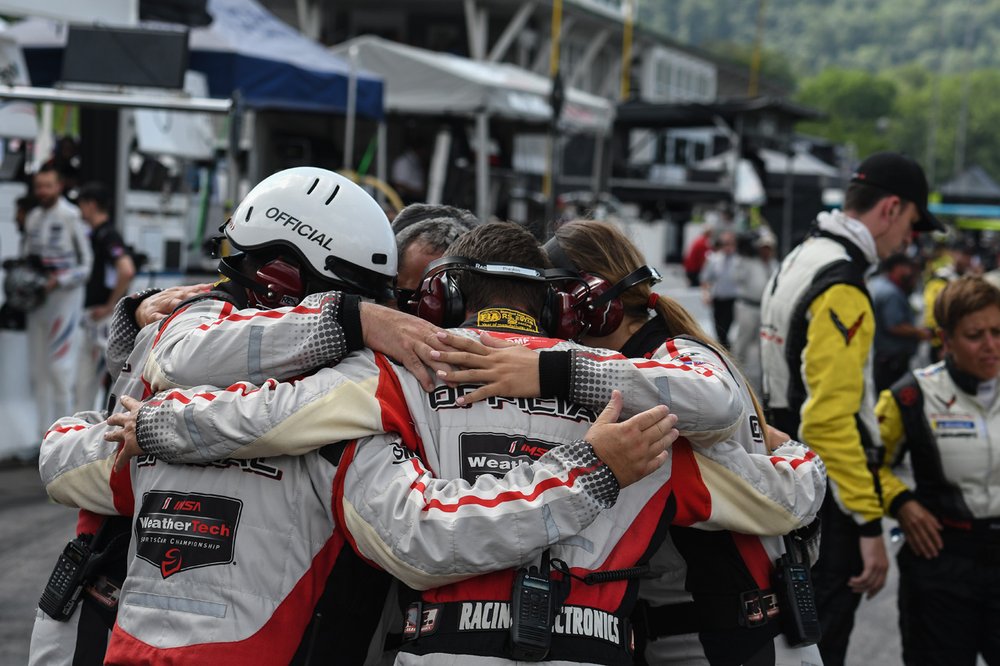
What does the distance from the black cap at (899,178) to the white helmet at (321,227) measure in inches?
88.0

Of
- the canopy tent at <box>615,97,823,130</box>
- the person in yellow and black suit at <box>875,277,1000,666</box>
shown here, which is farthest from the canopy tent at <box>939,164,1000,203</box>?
the person in yellow and black suit at <box>875,277,1000,666</box>

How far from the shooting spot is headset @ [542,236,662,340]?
→ 2.77m

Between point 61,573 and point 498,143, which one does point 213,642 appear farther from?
point 498,143

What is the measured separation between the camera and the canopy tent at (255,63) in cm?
1055

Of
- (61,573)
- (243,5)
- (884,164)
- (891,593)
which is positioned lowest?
(891,593)

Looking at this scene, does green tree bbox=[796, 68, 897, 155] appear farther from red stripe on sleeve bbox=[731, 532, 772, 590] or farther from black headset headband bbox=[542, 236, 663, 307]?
red stripe on sleeve bbox=[731, 532, 772, 590]

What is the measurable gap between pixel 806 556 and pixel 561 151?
26625mm

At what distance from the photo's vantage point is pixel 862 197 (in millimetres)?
4461

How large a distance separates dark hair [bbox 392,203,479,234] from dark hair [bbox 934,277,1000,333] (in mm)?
1798

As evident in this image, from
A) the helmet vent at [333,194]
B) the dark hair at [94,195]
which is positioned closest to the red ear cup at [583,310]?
the helmet vent at [333,194]

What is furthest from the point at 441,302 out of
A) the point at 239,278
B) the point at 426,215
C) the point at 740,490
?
the point at 426,215

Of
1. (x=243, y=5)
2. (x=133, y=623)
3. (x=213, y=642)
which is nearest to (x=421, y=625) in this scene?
(x=213, y=642)

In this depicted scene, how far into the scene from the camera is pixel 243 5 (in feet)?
41.1

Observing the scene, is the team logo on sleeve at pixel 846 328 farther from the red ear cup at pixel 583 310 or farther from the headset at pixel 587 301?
the red ear cup at pixel 583 310
